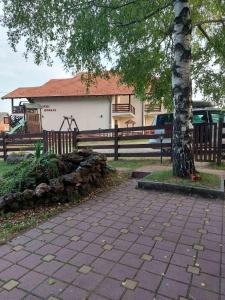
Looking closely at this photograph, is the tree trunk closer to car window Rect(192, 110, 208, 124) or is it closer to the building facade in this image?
car window Rect(192, 110, 208, 124)

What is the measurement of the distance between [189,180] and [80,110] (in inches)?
820

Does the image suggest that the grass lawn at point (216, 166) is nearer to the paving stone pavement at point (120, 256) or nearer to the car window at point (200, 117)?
the car window at point (200, 117)

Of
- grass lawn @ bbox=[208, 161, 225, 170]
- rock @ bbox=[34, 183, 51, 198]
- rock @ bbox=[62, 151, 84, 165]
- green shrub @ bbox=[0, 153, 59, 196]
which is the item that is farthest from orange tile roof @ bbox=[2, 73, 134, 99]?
rock @ bbox=[34, 183, 51, 198]

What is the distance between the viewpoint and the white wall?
24812mm

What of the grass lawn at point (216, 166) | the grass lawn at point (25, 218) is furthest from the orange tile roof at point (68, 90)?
the grass lawn at point (25, 218)

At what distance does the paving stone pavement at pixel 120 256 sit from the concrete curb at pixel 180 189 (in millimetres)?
618

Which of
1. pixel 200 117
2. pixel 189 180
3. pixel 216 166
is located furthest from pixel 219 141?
pixel 200 117

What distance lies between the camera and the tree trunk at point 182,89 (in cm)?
525

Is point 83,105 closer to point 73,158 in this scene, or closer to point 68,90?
point 68,90

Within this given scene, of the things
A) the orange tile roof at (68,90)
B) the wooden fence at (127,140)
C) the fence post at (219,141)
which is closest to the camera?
the fence post at (219,141)

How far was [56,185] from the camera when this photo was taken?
437 centimetres

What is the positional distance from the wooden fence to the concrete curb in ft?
8.91

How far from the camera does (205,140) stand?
7.59 meters

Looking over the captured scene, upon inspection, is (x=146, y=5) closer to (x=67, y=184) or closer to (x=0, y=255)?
(x=67, y=184)
